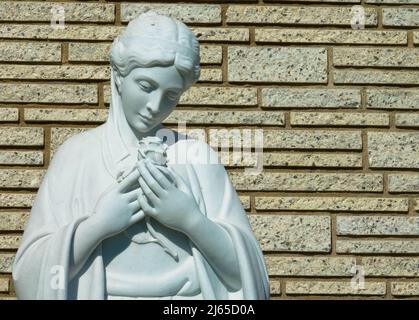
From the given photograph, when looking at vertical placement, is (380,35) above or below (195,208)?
above

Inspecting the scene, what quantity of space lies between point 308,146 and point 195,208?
231 centimetres

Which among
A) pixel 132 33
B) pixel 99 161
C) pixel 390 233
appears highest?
pixel 132 33

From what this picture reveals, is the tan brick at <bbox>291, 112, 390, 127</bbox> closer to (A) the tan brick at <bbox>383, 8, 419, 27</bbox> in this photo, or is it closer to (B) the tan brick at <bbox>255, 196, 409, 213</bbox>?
(B) the tan brick at <bbox>255, 196, 409, 213</bbox>

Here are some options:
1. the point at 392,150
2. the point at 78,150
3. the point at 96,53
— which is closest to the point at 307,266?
the point at 392,150

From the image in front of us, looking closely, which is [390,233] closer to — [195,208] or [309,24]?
[309,24]

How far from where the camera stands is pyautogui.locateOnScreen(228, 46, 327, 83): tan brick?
721 cm

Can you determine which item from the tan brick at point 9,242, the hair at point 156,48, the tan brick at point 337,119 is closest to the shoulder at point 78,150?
the hair at point 156,48

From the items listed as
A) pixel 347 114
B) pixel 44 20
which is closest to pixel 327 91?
pixel 347 114

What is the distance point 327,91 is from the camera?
7.21m

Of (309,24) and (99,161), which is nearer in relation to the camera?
(99,161)

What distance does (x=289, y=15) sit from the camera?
728 centimetres

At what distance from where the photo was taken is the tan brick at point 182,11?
722 centimetres

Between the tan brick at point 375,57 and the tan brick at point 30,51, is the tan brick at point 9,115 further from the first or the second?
the tan brick at point 375,57

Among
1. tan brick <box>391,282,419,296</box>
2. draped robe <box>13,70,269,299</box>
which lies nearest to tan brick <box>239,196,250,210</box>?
tan brick <box>391,282,419,296</box>
